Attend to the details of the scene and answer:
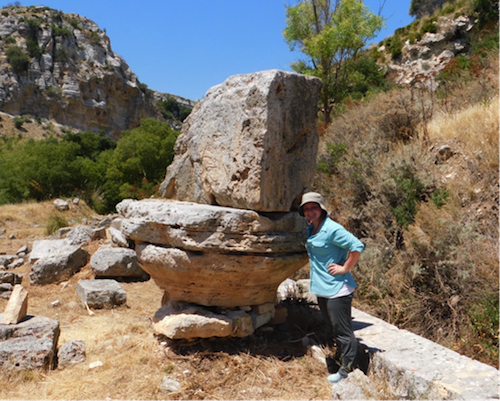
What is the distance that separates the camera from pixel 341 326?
3018 millimetres

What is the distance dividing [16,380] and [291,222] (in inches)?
113

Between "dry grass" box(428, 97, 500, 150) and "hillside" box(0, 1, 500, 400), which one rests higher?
"dry grass" box(428, 97, 500, 150)

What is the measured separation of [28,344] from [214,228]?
2.20 m

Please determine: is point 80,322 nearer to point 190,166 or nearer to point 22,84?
point 190,166

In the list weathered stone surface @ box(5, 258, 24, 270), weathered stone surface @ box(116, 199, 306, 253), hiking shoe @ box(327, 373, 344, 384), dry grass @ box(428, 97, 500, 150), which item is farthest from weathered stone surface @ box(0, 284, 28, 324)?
dry grass @ box(428, 97, 500, 150)

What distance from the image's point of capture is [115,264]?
666 centimetres

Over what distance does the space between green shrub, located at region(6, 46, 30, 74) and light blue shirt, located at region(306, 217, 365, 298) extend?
4715cm

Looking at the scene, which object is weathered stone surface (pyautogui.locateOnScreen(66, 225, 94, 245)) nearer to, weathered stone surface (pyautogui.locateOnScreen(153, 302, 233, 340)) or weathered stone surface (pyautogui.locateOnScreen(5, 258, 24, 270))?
weathered stone surface (pyautogui.locateOnScreen(5, 258, 24, 270))

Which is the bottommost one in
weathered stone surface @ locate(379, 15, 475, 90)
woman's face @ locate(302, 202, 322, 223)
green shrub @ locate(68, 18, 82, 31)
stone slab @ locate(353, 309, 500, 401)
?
stone slab @ locate(353, 309, 500, 401)

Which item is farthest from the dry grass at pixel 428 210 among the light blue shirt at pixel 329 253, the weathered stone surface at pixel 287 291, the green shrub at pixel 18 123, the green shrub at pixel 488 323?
the green shrub at pixel 18 123

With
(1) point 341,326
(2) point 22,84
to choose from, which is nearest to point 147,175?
(1) point 341,326

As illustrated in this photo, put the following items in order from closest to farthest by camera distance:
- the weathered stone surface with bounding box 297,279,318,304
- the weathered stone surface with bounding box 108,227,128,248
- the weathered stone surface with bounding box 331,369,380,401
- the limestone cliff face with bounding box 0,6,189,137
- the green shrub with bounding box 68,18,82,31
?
the weathered stone surface with bounding box 331,369,380,401
the weathered stone surface with bounding box 297,279,318,304
the weathered stone surface with bounding box 108,227,128,248
the limestone cliff face with bounding box 0,6,189,137
the green shrub with bounding box 68,18,82,31

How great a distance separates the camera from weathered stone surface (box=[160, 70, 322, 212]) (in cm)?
332

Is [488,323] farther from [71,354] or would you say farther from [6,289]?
[6,289]
